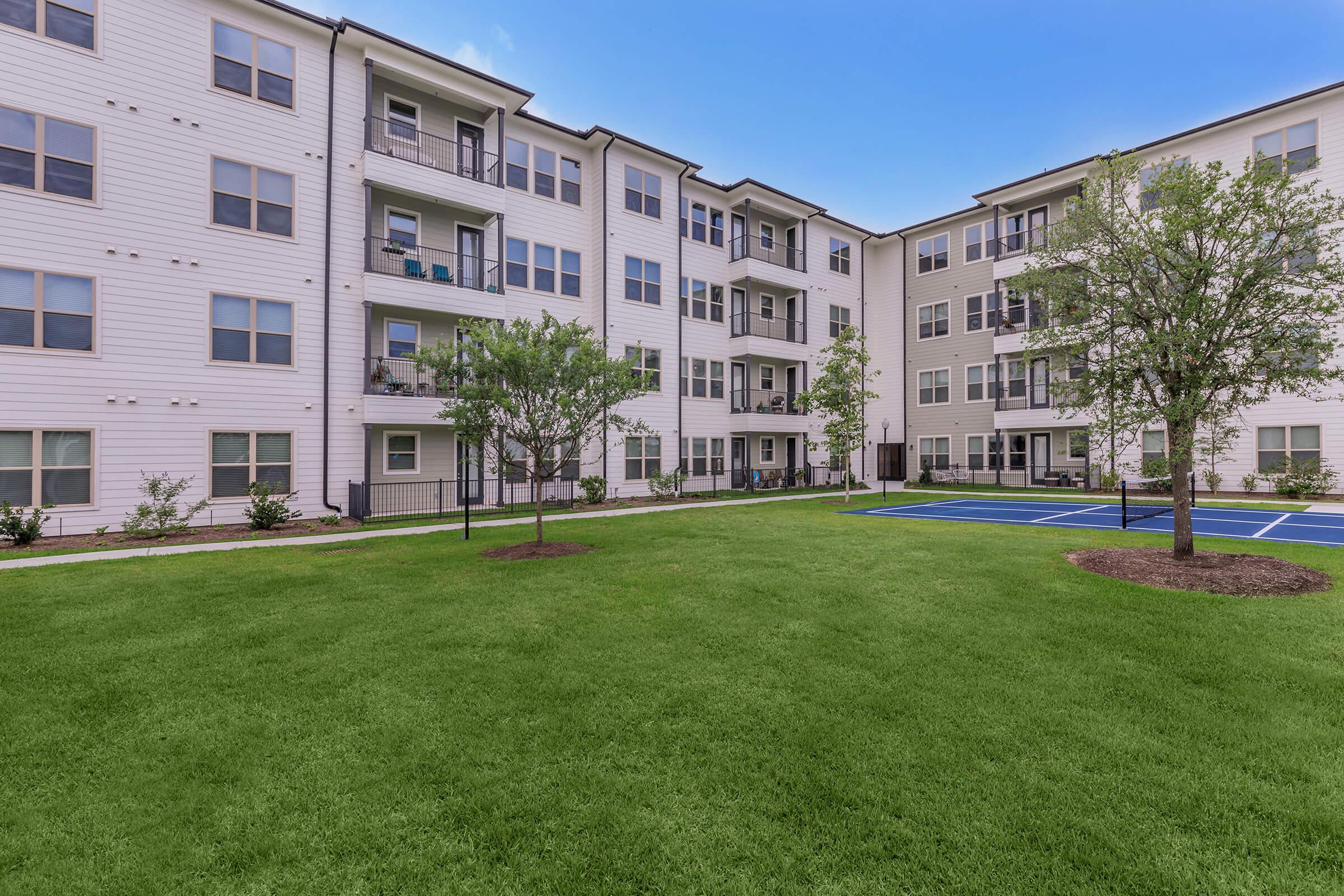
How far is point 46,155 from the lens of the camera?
1352cm

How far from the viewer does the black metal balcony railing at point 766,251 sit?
27.8 m

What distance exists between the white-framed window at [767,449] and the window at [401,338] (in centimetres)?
1709

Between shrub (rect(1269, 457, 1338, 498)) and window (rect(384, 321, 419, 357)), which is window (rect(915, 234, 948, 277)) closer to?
shrub (rect(1269, 457, 1338, 498))

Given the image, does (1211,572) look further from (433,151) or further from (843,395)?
(433,151)

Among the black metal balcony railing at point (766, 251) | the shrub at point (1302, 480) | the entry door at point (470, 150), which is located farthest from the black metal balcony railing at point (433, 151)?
the shrub at point (1302, 480)

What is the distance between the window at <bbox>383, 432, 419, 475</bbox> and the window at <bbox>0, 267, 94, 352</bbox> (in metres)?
7.26

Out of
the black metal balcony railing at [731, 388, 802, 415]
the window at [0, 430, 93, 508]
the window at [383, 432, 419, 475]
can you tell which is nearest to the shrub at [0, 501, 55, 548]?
the window at [0, 430, 93, 508]

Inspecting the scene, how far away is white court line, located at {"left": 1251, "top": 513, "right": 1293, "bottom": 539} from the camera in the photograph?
12.4m

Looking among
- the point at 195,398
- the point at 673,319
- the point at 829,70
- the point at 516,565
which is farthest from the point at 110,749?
the point at 829,70

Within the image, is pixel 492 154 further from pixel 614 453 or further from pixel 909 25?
pixel 909 25

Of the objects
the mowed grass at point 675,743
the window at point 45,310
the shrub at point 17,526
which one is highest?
the window at point 45,310

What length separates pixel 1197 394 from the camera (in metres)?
8.55

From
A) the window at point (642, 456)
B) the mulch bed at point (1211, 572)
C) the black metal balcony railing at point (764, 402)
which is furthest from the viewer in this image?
the black metal balcony railing at point (764, 402)

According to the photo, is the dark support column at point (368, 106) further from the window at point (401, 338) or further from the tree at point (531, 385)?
the tree at point (531, 385)
